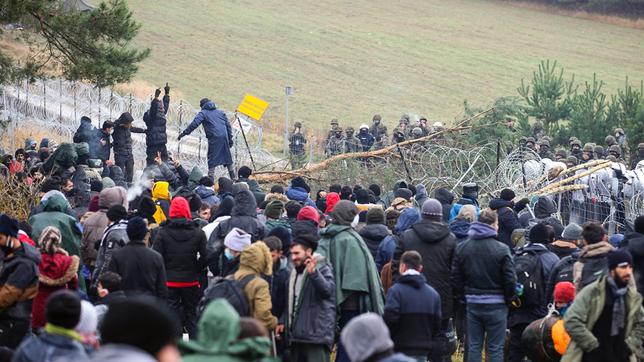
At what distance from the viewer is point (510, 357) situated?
437 inches

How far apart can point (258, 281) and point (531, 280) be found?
311 cm

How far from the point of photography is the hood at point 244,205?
1102 centimetres

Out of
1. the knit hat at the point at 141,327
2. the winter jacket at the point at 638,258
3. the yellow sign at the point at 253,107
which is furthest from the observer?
the yellow sign at the point at 253,107

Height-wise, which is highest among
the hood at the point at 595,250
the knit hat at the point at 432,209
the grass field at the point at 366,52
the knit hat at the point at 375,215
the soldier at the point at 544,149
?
the hood at the point at 595,250

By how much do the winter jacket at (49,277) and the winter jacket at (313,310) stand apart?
5.75 ft

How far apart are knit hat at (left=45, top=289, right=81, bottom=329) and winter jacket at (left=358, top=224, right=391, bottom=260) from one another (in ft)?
16.9

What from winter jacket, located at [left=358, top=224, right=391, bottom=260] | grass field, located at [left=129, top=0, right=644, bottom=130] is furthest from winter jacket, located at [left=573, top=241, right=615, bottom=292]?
grass field, located at [left=129, top=0, right=644, bottom=130]

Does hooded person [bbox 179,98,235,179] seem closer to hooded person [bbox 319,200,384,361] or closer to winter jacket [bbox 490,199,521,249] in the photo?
winter jacket [bbox 490,199,521,249]

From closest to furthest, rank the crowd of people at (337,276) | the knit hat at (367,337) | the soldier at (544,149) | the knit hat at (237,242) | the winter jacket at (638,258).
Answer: the knit hat at (367,337), the crowd of people at (337,276), the knit hat at (237,242), the winter jacket at (638,258), the soldier at (544,149)

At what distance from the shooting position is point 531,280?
10.9m

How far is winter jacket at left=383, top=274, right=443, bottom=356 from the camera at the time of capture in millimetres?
9312

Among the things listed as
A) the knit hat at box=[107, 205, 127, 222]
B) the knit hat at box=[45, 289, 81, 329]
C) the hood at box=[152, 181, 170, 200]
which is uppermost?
the knit hat at box=[45, 289, 81, 329]

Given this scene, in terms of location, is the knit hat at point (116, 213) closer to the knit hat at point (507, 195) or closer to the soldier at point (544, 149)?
the knit hat at point (507, 195)

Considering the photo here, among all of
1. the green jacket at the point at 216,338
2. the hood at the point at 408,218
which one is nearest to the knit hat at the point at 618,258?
the hood at the point at 408,218
